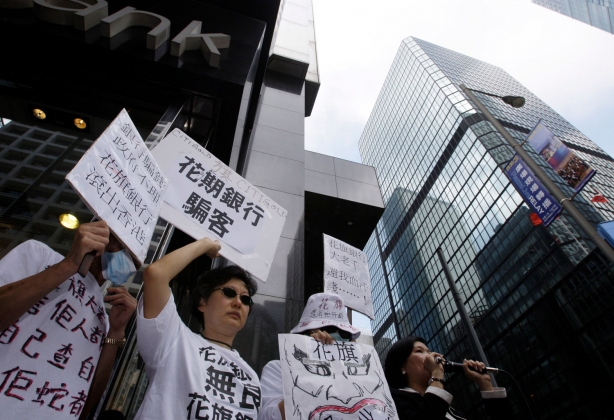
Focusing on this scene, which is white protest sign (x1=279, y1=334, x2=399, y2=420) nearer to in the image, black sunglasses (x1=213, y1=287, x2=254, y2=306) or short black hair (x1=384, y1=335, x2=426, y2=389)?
black sunglasses (x1=213, y1=287, x2=254, y2=306)

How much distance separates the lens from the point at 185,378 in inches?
64.1

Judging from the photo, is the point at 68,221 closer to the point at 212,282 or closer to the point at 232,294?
the point at 212,282

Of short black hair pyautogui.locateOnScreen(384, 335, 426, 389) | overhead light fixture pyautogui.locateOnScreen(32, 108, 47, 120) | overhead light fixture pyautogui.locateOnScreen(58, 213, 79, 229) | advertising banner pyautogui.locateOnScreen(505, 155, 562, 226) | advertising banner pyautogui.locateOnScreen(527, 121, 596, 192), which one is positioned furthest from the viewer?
advertising banner pyautogui.locateOnScreen(527, 121, 596, 192)

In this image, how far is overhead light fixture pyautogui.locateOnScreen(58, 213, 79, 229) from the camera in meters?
4.02

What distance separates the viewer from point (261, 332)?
184 inches

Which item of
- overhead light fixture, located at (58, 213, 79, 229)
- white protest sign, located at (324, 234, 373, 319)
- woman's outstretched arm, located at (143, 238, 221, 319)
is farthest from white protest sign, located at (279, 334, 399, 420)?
overhead light fixture, located at (58, 213, 79, 229)

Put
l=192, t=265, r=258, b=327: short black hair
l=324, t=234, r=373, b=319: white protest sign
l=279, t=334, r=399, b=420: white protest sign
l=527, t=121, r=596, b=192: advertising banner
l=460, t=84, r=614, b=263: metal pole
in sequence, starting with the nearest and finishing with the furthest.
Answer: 1. l=279, t=334, r=399, b=420: white protest sign
2. l=192, t=265, r=258, b=327: short black hair
3. l=324, t=234, r=373, b=319: white protest sign
4. l=460, t=84, r=614, b=263: metal pole
5. l=527, t=121, r=596, b=192: advertising banner

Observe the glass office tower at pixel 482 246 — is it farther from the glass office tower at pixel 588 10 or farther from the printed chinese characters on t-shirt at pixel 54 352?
the printed chinese characters on t-shirt at pixel 54 352

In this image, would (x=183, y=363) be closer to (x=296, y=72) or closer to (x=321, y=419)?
(x=321, y=419)

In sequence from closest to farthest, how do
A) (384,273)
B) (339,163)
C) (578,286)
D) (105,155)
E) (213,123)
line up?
(105,155) < (213,123) < (339,163) < (578,286) < (384,273)

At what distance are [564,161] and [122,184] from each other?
9.64m

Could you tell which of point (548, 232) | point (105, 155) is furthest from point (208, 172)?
point (548, 232)

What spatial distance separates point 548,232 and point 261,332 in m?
43.2

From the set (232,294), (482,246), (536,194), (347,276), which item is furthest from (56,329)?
(482,246)
